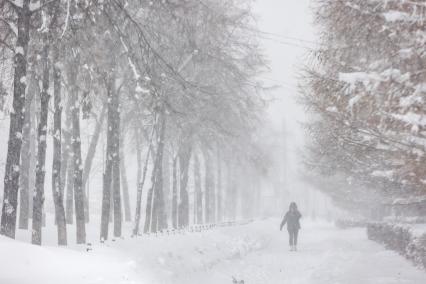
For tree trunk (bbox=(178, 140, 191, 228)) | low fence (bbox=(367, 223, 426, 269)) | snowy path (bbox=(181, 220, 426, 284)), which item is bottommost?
snowy path (bbox=(181, 220, 426, 284))

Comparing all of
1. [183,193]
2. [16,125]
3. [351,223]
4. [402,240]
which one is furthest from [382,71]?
[351,223]

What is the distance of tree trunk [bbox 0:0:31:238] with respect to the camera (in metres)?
9.41

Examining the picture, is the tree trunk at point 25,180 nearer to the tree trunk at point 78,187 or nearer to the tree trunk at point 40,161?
the tree trunk at point 78,187

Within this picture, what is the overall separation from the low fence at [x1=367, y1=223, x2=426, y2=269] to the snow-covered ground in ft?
0.98

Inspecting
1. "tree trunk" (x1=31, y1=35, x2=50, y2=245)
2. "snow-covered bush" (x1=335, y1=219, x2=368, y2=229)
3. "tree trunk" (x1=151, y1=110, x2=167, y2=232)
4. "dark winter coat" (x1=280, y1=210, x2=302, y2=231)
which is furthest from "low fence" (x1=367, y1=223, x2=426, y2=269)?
"snow-covered bush" (x1=335, y1=219, x2=368, y2=229)

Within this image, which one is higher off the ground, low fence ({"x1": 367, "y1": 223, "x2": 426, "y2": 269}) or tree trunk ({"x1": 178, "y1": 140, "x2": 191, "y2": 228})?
tree trunk ({"x1": 178, "y1": 140, "x2": 191, "y2": 228})

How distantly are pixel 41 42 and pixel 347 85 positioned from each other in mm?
5310

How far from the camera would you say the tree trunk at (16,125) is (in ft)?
30.9

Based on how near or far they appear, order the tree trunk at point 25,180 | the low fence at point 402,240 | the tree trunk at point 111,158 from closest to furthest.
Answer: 1. the low fence at point 402,240
2. the tree trunk at point 111,158
3. the tree trunk at point 25,180

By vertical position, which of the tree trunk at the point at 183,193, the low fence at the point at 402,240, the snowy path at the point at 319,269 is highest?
the tree trunk at the point at 183,193

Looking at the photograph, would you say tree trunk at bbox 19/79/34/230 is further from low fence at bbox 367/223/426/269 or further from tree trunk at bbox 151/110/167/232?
low fence at bbox 367/223/426/269

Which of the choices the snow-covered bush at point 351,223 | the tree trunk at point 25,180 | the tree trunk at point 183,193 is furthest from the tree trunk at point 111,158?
the snow-covered bush at point 351,223

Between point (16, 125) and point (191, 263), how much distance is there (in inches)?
Answer: 209

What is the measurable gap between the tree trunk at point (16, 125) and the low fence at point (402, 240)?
30.5 ft
